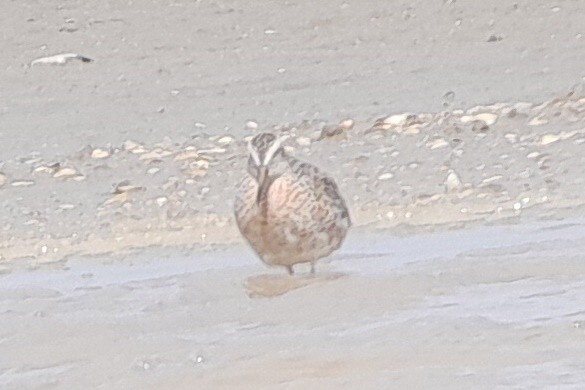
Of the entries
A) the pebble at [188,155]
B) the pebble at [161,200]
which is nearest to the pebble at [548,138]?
the pebble at [188,155]

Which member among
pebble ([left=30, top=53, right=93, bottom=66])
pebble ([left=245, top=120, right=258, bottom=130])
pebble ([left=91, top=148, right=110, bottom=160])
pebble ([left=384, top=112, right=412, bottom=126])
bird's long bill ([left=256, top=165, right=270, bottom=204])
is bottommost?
pebble ([left=245, top=120, right=258, bottom=130])

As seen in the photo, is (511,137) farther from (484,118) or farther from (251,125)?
(251,125)

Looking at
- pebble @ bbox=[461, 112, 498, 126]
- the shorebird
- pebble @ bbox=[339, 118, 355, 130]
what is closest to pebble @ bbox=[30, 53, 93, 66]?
pebble @ bbox=[339, 118, 355, 130]

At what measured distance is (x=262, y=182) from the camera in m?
7.41

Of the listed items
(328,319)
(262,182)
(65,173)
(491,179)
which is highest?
(262,182)

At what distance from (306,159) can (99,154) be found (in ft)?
4.52

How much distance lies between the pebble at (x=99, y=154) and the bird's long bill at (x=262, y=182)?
401 cm

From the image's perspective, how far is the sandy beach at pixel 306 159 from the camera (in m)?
5.71

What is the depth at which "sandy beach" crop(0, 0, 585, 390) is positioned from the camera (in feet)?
18.7

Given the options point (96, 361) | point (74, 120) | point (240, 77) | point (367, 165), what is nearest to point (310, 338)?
point (96, 361)

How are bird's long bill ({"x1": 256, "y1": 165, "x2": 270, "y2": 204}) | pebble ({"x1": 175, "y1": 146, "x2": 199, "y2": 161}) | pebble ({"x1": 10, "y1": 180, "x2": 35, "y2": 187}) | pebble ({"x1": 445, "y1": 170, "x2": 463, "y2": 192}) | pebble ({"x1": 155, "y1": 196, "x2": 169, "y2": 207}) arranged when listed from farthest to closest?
pebble ({"x1": 175, "y1": 146, "x2": 199, "y2": 161}) → pebble ({"x1": 10, "y1": 180, "x2": 35, "y2": 187}) → pebble ({"x1": 155, "y1": 196, "x2": 169, "y2": 207}) → pebble ({"x1": 445, "y1": 170, "x2": 463, "y2": 192}) → bird's long bill ({"x1": 256, "y1": 165, "x2": 270, "y2": 204})

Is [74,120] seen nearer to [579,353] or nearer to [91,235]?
[91,235]

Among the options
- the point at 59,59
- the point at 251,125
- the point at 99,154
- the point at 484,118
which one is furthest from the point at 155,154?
the point at 59,59

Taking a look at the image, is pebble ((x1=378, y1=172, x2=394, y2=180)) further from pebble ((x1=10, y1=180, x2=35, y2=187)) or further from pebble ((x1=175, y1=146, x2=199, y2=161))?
pebble ((x1=10, y1=180, x2=35, y2=187))
